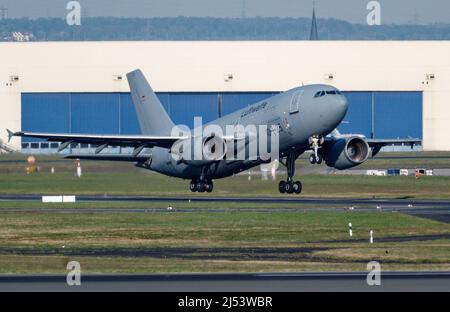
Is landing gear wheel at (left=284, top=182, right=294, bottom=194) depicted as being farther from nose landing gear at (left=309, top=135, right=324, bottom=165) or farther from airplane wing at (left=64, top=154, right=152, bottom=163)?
airplane wing at (left=64, top=154, right=152, bottom=163)

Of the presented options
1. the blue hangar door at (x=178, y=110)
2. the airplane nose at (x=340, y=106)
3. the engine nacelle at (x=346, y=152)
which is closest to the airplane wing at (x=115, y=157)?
the engine nacelle at (x=346, y=152)

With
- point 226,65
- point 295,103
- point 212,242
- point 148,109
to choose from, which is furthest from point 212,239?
point 226,65

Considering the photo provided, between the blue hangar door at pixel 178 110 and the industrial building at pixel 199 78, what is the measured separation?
102 millimetres

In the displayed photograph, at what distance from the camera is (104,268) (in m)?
31.0

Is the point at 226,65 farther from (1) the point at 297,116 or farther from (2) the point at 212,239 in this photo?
(2) the point at 212,239

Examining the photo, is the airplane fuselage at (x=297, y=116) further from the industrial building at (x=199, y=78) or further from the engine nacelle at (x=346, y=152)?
the industrial building at (x=199, y=78)

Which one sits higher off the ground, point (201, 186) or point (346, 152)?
point (346, 152)

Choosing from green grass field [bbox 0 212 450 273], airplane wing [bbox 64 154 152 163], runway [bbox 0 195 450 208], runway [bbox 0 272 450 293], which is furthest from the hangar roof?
runway [bbox 0 272 450 293]

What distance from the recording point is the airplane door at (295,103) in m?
55.0

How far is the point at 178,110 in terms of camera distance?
382 ft

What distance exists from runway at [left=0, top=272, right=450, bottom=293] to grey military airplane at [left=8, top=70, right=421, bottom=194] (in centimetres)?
2590

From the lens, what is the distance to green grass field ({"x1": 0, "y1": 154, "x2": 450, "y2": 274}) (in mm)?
32000

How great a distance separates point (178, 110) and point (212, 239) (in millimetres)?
77544
